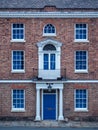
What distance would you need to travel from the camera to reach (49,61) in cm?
3588

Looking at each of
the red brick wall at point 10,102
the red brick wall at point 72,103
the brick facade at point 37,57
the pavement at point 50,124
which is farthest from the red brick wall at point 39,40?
the pavement at point 50,124

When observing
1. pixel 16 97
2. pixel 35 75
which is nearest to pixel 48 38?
pixel 35 75

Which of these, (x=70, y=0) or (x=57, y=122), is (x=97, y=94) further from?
(x=70, y=0)

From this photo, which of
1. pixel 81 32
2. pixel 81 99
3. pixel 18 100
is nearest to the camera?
pixel 18 100

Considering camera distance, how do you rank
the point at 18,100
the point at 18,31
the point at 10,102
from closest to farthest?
1. the point at 10,102
2. the point at 18,100
3. the point at 18,31

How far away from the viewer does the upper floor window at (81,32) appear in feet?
118

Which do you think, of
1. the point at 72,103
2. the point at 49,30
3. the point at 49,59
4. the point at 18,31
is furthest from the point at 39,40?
the point at 72,103

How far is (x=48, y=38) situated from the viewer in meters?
35.6

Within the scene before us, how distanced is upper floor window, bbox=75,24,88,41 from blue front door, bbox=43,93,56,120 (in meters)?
5.68

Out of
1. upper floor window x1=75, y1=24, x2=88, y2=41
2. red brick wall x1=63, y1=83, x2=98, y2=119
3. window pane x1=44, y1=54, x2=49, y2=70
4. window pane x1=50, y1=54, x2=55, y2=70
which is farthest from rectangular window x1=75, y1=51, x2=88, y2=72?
window pane x1=44, y1=54, x2=49, y2=70

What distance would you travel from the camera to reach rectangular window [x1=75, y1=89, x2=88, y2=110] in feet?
117

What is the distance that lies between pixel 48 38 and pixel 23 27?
246 cm

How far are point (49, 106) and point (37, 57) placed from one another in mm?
4499

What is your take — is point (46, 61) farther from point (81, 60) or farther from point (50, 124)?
point (50, 124)
